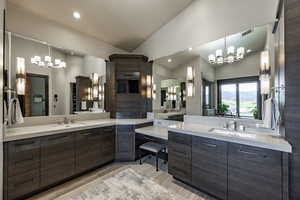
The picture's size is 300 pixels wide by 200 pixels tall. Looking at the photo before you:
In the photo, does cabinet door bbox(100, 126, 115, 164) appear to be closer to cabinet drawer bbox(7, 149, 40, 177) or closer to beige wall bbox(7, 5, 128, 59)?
cabinet drawer bbox(7, 149, 40, 177)

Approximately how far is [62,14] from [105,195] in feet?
10.6

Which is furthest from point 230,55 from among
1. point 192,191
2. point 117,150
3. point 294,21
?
point 117,150

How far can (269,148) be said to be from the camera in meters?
1.43

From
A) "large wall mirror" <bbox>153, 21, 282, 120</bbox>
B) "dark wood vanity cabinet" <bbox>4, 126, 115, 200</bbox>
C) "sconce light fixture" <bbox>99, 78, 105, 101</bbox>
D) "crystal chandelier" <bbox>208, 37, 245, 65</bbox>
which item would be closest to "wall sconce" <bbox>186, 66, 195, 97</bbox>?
"large wall mirror" <bbox>153, 21, 282, 120</bbox>

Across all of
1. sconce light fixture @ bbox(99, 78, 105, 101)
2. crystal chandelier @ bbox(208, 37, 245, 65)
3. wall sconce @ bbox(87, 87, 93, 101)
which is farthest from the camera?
sconce light fixture @ bbox(99, 78, 105, 101)

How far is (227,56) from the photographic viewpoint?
7.69ft

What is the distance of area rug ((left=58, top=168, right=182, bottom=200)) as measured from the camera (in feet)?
6.34

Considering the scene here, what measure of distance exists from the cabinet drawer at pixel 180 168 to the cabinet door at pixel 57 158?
168cm

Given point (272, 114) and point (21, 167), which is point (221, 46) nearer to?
point (272, 114)

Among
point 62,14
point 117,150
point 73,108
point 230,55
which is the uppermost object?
point 62,14

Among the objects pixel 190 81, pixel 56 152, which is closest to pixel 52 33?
pixel 56 152

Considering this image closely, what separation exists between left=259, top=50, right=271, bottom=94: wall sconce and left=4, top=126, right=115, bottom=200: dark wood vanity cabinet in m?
2.79

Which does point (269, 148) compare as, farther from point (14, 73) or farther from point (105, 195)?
point (14, 73)

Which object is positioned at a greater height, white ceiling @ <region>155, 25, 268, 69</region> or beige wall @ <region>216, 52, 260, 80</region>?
white ceiling @ <region>155, 25, 268, 69</region>
